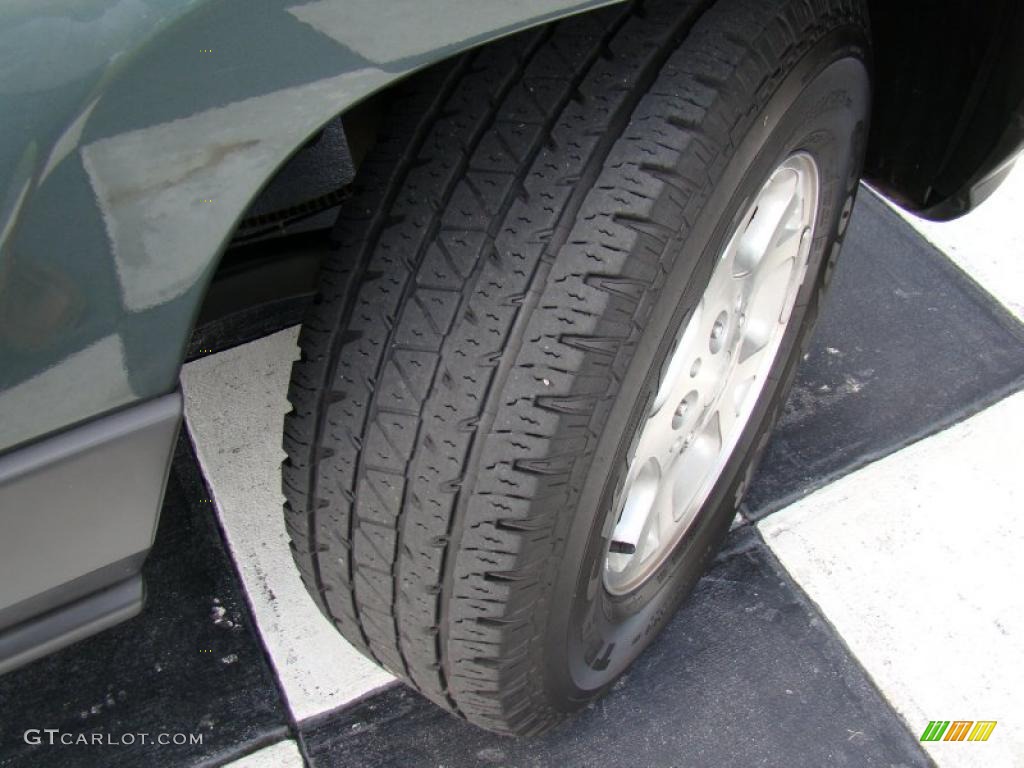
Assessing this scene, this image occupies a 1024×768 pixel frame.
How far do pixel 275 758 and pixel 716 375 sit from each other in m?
0.93

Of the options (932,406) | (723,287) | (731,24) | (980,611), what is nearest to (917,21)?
(723,287)

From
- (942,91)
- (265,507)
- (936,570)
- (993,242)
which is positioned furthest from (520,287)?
(993,242)

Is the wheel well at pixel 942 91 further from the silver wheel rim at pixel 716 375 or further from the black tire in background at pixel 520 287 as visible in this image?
the black tire in background at pixel 520 287

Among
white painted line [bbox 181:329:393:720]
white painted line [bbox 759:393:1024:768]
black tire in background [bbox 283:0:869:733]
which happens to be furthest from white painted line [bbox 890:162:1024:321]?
white painted line [bbox 181:329:393:720]

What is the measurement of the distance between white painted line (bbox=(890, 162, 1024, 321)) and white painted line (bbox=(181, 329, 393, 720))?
151 centimetres

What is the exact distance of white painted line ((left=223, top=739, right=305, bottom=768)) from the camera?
1.64 m

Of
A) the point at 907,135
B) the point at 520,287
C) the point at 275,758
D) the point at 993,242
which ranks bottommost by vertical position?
the point at 275,758

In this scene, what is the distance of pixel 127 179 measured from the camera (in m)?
0.73

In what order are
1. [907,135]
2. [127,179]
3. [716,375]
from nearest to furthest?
[127,179], [716,375], [907,135]

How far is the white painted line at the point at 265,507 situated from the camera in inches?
68.5

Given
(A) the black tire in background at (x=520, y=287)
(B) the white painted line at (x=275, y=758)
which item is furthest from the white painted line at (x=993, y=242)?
(B) the white painted line at (x=275, y=758)

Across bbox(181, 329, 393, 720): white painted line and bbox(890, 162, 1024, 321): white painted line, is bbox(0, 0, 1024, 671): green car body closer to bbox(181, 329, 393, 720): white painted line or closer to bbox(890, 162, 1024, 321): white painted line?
bbox(181, 329, 393, 720): white painted line

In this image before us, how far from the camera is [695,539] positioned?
175 cm

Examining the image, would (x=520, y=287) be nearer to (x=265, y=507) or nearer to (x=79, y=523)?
(x=79, y=523)
